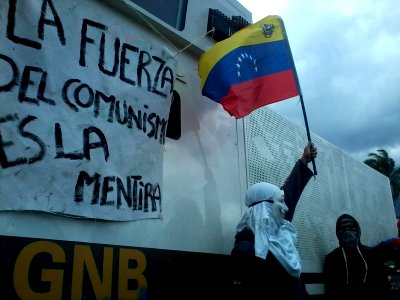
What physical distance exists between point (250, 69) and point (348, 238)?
1669 millimetres

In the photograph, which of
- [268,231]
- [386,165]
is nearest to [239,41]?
[268,231]

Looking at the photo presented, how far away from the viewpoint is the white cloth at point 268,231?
2123 millimetres

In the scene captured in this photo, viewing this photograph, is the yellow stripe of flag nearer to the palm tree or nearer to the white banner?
the white banner

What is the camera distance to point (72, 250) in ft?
5.11

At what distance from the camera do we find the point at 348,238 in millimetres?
3393

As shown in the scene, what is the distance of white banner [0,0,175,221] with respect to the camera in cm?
153

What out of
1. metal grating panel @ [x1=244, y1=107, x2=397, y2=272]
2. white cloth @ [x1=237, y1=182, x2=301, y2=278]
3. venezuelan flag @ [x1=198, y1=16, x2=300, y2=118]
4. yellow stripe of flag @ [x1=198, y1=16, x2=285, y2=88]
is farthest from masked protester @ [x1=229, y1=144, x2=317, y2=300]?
yellow stripe of flag @ [x1=198, y1=16, x2=285, y2=88]

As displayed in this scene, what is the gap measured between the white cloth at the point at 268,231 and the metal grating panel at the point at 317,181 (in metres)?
0.24

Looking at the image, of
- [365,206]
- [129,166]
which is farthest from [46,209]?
[365,206]

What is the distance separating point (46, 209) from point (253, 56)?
5.25ft

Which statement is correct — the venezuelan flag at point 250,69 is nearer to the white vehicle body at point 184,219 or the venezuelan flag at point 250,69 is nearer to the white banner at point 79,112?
the white vehicle body at point 184,219

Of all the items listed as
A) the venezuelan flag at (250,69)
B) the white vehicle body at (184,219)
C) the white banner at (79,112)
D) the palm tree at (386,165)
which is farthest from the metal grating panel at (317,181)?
the palm tree at (386,165)

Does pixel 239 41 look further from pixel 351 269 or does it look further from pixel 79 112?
pixel 351 269

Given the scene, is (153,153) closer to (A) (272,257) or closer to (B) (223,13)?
(A) (272,257)
